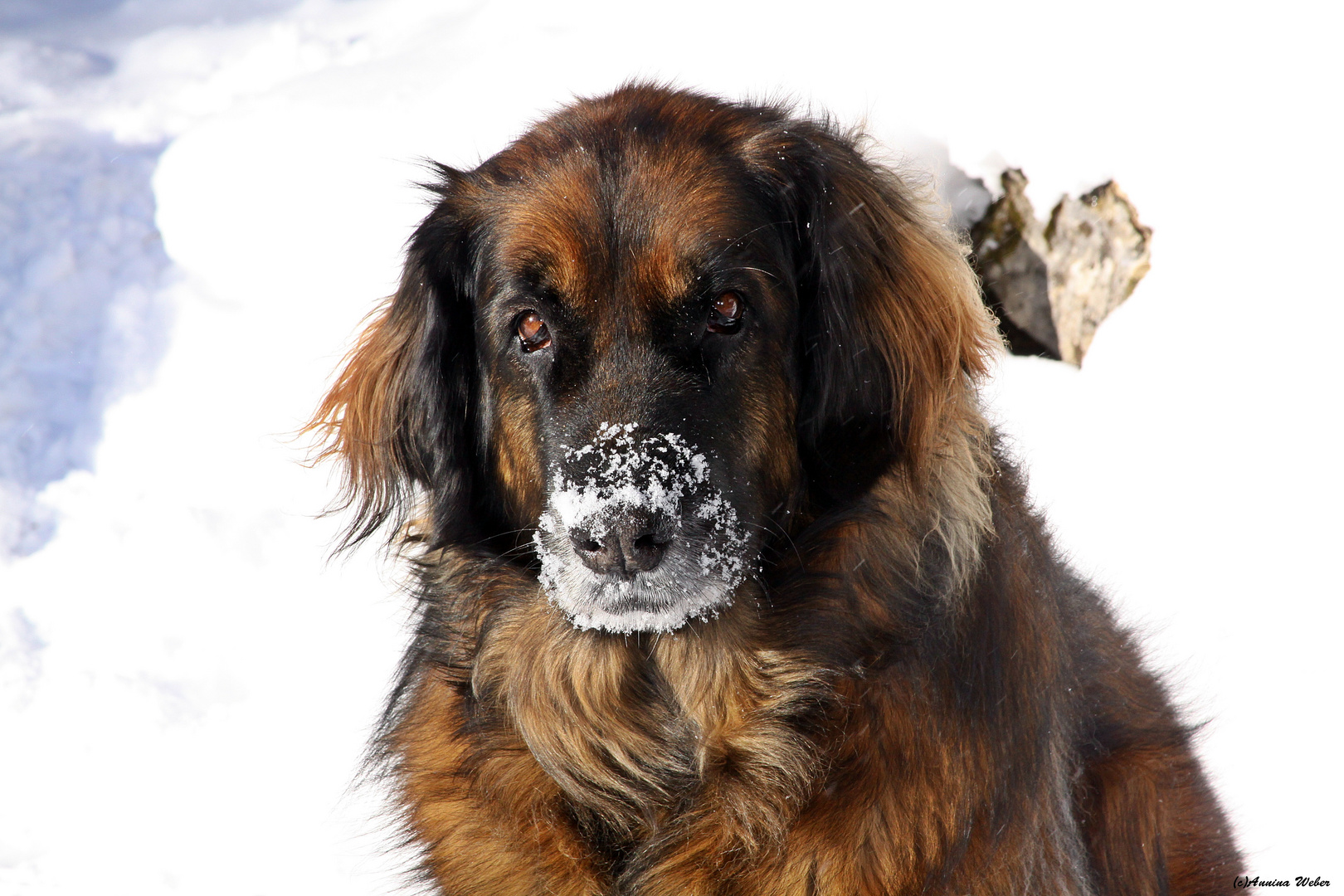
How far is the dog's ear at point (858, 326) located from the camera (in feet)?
10.1

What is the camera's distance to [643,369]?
2852 millimetres

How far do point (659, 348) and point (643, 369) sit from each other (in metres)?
0.07

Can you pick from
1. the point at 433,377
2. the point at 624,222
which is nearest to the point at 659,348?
the point at 624,222

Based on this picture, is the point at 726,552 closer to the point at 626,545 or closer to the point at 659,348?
the point at 626,545

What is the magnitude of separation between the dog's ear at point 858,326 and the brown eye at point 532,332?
71 centimetres

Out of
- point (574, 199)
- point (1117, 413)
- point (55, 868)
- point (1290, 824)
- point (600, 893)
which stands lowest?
point (55, 868)

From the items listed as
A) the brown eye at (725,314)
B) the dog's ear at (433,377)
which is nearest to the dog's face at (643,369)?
the brown eye at (725,314)

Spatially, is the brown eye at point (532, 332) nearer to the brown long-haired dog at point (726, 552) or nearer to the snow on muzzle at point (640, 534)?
the brown long-haired dog at point (726, 552)

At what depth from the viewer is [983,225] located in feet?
23.6

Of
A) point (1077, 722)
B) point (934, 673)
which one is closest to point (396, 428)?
point (934, 673)

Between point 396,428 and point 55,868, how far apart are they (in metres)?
2.66

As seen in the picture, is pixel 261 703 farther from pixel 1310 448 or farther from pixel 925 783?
pixel 1310 448

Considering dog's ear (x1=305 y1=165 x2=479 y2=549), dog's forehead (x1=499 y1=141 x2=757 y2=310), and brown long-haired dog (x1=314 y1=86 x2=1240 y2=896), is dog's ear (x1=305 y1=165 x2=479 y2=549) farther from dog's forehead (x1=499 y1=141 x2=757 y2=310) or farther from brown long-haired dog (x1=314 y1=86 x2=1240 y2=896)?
dog's forehead (x1=499 y1=141 x2=757 y2=310)

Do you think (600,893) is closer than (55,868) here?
Yes
